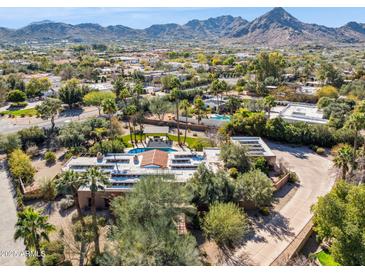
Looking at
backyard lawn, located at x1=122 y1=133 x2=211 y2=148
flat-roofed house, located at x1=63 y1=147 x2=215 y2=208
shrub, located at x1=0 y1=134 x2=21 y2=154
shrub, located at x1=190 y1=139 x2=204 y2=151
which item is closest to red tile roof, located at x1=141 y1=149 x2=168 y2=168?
flat-roofed house, located at x1=63 y1=147 x2=215 y2=208

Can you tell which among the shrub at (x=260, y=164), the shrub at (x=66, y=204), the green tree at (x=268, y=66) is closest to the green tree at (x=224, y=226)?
the shrub at (x=260, y=164)

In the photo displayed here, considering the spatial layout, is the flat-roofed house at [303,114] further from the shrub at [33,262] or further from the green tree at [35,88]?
the green tree at [35,88]

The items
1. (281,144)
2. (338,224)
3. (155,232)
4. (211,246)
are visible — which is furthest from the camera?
(281,144)

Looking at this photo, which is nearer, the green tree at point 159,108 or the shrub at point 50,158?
the shrub at point 50,158

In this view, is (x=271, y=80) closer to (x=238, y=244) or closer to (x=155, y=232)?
(x=238, y=244)

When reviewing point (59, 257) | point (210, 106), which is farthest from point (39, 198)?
point (210, 106)

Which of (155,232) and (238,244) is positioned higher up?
(155,232)
